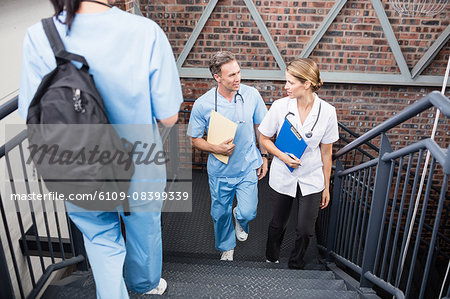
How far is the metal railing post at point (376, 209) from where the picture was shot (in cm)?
211

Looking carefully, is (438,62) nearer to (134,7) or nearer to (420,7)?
(420,7)

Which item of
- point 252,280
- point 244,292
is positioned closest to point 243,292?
point 244,292

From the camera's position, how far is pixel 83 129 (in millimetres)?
1411

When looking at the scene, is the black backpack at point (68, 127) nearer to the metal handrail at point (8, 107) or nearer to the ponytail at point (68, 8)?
the ponytail at point (68, 8)

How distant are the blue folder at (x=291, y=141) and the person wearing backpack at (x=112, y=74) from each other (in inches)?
40.4

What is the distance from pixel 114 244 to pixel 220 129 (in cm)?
135

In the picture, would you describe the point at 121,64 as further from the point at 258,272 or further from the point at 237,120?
the point at 258,272

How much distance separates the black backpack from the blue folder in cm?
136

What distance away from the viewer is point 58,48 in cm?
142

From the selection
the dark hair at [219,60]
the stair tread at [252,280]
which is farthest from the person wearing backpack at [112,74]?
the dark hair at [219,60]

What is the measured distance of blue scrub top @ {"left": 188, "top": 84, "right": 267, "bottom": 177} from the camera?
2.93m

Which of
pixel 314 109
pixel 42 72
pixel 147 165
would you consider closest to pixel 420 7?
pixel 314 109

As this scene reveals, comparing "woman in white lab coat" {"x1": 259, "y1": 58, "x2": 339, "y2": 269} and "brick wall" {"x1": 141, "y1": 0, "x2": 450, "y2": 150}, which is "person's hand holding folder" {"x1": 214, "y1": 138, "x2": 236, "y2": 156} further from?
"brick wall" {"x1": 141, "y1": 0, "x2": 450, "y2": 150}

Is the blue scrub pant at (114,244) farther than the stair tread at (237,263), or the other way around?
the stair tread at (237,263)
